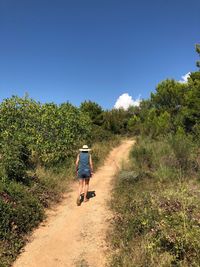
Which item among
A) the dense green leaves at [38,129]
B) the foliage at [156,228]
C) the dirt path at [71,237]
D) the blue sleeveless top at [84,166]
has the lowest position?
the dirt path at [71,237]

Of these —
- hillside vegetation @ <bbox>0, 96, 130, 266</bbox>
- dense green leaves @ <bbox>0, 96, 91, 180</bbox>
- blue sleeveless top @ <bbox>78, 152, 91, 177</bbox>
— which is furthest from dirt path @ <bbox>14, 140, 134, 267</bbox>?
dense green leaves @ <bbox>0, 96, 91, 180</bbox>

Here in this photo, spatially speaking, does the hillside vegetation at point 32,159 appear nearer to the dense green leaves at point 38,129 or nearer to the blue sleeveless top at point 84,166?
the dense green leaves at point 38,129

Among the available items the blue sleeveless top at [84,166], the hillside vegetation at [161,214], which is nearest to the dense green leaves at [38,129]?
the blue sleeveless top at [84,166]

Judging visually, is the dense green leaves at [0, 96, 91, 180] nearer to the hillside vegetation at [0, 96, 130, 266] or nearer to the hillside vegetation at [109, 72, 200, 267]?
the hillside vegetation at [0, 96, 130, 266]

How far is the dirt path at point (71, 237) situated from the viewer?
582 cm

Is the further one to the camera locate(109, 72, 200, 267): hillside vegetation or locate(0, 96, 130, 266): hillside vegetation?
locate(0, 96, 130, 266): hillside vegetation

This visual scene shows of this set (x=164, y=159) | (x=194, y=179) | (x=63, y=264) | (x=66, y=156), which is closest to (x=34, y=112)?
(x=66, y=156)

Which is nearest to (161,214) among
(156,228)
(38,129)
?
(156,228)

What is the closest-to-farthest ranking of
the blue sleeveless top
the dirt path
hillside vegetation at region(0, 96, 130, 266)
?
the dirt path, hillside vegetation at region(0, 96, 130, 266), the blue sleeveless top

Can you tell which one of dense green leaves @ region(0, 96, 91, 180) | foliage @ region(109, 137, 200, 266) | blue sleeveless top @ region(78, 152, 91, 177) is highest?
dense green leaves @ region(0, 96, 91, 180)

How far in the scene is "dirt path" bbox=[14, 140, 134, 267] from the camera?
5.82 meters

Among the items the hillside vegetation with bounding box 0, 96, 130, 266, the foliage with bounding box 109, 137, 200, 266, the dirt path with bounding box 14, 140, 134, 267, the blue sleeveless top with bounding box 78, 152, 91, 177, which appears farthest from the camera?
the blue sleeveless top with bounding box 78, 152, 91, 177

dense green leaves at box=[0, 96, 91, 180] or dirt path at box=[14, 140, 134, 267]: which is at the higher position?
dense green leaves at box=[0, 96, 91, 180]

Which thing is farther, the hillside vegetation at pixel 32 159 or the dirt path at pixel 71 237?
the hillside vegetation at pixel 32 159
